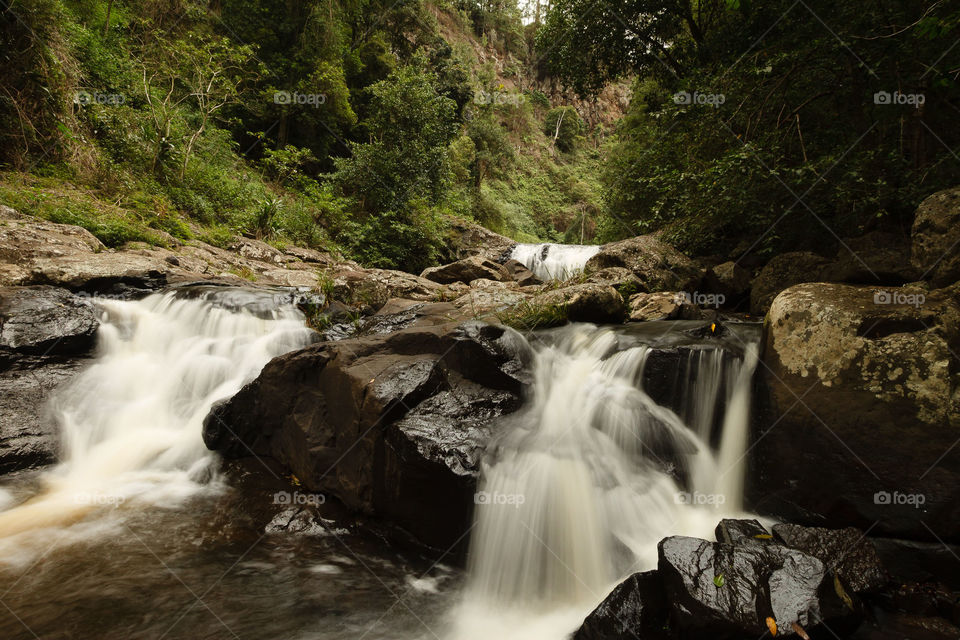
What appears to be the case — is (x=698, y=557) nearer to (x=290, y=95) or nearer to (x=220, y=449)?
(x=220, y=449)

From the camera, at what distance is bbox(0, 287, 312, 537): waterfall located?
3.81 metres

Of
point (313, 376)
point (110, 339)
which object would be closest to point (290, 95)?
point (110, 339)

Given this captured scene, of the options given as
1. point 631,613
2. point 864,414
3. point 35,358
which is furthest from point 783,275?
point 35,358

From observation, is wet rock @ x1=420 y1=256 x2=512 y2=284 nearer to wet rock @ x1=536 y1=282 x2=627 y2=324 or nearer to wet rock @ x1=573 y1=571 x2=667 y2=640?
wet rock @ x1=536 y1=282 x2=627 y2=324

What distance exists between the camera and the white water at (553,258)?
45.1 feet

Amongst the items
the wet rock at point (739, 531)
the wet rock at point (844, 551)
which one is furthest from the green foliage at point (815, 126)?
the wet rock at point (739, 531)

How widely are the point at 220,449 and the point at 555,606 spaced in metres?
3.75

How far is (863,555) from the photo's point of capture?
2.62 meters

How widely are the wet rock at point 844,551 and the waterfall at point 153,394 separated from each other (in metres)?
5.01

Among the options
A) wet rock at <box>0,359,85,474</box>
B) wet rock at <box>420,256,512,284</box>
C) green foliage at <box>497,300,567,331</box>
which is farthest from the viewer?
wet rock at <box>420,256,512,284</box>

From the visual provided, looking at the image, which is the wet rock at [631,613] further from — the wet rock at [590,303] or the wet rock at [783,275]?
the wet rock at [783,275]

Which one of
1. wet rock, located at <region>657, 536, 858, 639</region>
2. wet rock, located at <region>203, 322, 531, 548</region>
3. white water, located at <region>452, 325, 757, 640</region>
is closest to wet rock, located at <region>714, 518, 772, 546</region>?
wet rock, located at <region>657, 536, 858, 639</region>

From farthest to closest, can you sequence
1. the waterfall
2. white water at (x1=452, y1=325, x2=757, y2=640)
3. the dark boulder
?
the dark boulder
the waterfall
white water at (x1=452, y1=325, x2=757, y2=640)

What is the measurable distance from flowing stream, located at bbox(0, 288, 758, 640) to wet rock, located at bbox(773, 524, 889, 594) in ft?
1.92
